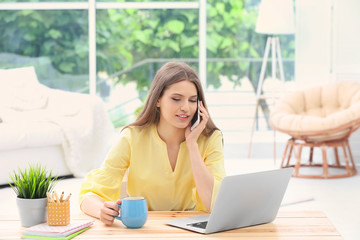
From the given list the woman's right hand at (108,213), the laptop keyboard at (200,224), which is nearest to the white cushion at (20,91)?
the woman's right hand at (108,213)

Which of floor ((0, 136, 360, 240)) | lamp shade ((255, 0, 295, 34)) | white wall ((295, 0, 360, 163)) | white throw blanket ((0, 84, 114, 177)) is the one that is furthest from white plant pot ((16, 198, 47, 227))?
lamp shade ((255, 0, 295, 34))

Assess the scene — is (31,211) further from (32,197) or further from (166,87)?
(166,87)

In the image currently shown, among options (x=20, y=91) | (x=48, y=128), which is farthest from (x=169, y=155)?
(x=20, y=91)

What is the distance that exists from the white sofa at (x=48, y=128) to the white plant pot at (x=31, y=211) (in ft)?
9.98

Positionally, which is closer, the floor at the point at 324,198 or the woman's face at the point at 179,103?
the woman's face at the point at 179,103

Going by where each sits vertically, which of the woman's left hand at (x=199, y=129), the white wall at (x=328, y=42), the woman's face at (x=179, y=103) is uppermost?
the white wall at (x=328, y=42)

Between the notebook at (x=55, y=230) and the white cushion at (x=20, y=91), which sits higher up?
the white cushion at (x=20, y=91)

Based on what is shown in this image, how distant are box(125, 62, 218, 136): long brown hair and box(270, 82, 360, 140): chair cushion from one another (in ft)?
9.91

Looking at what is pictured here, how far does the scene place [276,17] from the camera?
590 cm

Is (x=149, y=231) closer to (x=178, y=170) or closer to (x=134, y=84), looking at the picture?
(x=178, y=170)

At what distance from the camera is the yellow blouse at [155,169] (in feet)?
6.64

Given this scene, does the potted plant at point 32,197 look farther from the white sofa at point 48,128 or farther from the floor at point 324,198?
the white sofa at point 48,128

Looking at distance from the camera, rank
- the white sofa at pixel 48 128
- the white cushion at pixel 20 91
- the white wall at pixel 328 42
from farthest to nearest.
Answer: the white wall at pixel 328 42
the white cushion at pixel 20 91
the white sofa at pixel 48 128

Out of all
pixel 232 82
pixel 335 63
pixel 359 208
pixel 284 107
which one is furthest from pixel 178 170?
pixel 232 82
